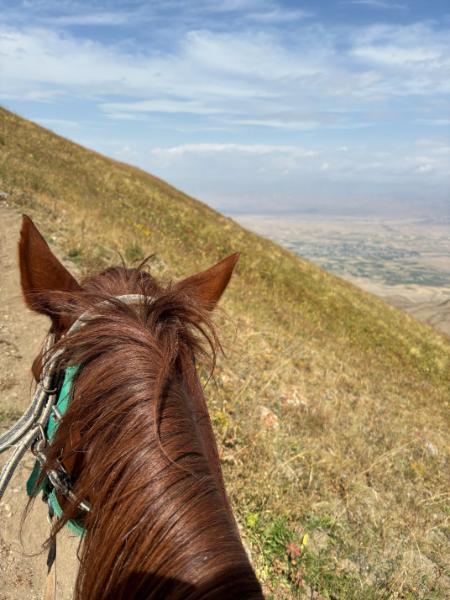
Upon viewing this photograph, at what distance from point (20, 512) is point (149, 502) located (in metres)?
2.88

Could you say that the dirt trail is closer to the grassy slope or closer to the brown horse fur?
the brown horse fur

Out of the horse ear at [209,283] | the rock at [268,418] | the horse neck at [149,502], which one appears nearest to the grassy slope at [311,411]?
the rock at [268,418]

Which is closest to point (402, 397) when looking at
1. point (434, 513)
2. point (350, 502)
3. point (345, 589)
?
point (434, 513)

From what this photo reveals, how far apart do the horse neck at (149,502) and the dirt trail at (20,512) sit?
692 mm

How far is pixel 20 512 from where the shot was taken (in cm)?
363

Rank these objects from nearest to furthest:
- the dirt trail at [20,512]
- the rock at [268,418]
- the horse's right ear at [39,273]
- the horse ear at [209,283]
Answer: the horse's right ear at [39,273], the horse ear at [209,283], the dirt trail at [20,512], the rock at [268,418]

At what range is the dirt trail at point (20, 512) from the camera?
3.21 m

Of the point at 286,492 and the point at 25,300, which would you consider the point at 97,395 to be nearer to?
the point at 25,300

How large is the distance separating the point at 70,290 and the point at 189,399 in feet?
2.24

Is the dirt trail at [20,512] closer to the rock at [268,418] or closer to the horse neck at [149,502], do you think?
the horse neck at [149,502]

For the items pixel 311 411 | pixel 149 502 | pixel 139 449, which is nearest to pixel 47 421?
pixel 139 449

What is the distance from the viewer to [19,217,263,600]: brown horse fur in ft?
4.16

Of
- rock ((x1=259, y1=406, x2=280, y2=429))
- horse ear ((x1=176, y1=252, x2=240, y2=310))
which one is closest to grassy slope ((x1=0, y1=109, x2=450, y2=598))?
rock ((x1=259, y1=406, x2=280, y2=429))

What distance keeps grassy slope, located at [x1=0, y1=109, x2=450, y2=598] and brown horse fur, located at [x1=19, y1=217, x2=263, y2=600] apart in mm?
1890
